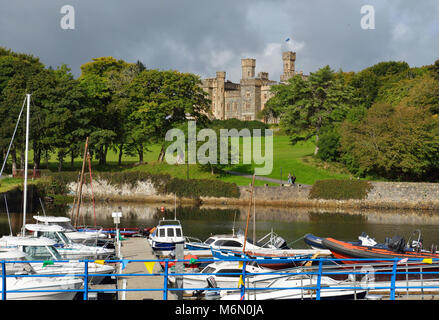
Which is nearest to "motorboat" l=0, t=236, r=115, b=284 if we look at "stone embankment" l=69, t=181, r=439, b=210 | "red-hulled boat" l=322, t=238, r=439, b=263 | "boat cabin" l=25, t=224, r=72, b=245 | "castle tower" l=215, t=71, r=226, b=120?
"boat cabin" l=25, t=224, r=72, b=245

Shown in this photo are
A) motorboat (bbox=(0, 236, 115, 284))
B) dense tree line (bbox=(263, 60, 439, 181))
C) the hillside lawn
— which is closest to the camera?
motorboat (bbox=(0, 236, 115, 284))

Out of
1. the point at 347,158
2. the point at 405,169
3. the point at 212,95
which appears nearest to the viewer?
the point at 405,169

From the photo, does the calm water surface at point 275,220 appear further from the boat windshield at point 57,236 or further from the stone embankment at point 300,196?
the boat windshield at point 57,236

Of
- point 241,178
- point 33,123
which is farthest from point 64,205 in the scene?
point 241,178

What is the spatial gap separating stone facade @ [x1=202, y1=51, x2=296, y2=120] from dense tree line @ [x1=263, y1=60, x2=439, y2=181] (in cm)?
5355

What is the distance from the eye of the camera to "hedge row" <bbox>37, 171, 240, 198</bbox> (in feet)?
182

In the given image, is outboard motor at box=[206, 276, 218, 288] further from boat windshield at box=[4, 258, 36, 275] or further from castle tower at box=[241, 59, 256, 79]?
castle tower at box=[241, 59, 256, 79]

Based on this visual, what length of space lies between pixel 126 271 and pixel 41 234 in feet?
27.7

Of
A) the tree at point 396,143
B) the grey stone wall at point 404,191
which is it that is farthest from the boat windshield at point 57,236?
the tree at point 396,143

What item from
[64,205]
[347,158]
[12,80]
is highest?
[12,80]

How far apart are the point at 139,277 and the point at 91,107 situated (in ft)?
152
